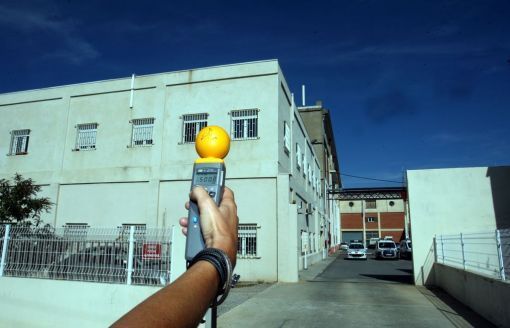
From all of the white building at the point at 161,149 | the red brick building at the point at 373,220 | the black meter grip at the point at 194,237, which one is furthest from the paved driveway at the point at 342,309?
the red brick building at the point at 373,220

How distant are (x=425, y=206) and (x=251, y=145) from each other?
25.1 feet

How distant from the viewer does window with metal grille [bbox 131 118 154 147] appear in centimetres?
1936

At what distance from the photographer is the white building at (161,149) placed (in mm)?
17062

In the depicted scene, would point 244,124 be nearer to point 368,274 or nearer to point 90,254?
point 368,274

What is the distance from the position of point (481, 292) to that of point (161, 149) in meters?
14.3

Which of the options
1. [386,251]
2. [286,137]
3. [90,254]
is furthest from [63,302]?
[386,251]

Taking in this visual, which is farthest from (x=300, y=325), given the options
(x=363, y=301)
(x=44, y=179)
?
(x=44, y=179)

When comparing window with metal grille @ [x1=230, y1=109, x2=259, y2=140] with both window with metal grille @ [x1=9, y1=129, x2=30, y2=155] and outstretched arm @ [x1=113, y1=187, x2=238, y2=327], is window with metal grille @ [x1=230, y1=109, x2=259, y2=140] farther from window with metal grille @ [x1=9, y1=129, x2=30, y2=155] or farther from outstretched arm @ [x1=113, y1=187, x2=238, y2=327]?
outstretched arm @ [x1=113, y1=187, x2=238, y2=327]

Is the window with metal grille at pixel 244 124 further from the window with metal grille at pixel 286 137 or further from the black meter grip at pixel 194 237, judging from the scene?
the black meter grip at pixel 194 237

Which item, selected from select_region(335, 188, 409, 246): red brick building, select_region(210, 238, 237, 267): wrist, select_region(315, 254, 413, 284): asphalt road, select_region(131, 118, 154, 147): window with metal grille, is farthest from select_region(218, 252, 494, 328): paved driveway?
select_region(335, 188, 409, 246): red brick building

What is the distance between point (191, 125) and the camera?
18766mm

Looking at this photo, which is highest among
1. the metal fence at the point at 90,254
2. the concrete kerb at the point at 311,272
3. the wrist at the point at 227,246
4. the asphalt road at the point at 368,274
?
the wrist at the point at 227,246

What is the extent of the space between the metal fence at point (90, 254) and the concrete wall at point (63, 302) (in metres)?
0.18

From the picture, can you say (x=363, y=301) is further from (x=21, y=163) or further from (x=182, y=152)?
(x=21, y=163)
